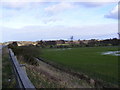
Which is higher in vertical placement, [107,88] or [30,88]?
[30,88]

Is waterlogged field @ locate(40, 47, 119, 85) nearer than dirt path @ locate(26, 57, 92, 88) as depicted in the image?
No

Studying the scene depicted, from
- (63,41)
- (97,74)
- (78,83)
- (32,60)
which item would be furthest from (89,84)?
(63,41)

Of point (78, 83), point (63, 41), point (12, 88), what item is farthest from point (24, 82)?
point (63, 41)

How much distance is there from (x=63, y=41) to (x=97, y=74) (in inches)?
5039

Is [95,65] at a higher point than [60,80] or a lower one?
lower

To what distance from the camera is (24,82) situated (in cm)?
379

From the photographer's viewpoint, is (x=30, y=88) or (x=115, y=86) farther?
(x=115, y=86)

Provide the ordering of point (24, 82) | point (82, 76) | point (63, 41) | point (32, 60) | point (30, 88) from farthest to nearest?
point (63, 41), point (32, 60), point (82, 76), point (24, 82), point (30, 88)

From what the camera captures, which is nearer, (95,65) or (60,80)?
(60,80)

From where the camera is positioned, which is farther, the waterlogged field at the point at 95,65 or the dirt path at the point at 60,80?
the waterlogged field at the point at 95,65

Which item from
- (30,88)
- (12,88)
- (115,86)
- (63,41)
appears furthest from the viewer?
(63,41)

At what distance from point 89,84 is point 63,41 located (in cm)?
13128

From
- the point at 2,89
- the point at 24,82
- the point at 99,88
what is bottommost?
the point at 99,88

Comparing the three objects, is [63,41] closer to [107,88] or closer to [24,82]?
[107,88]
